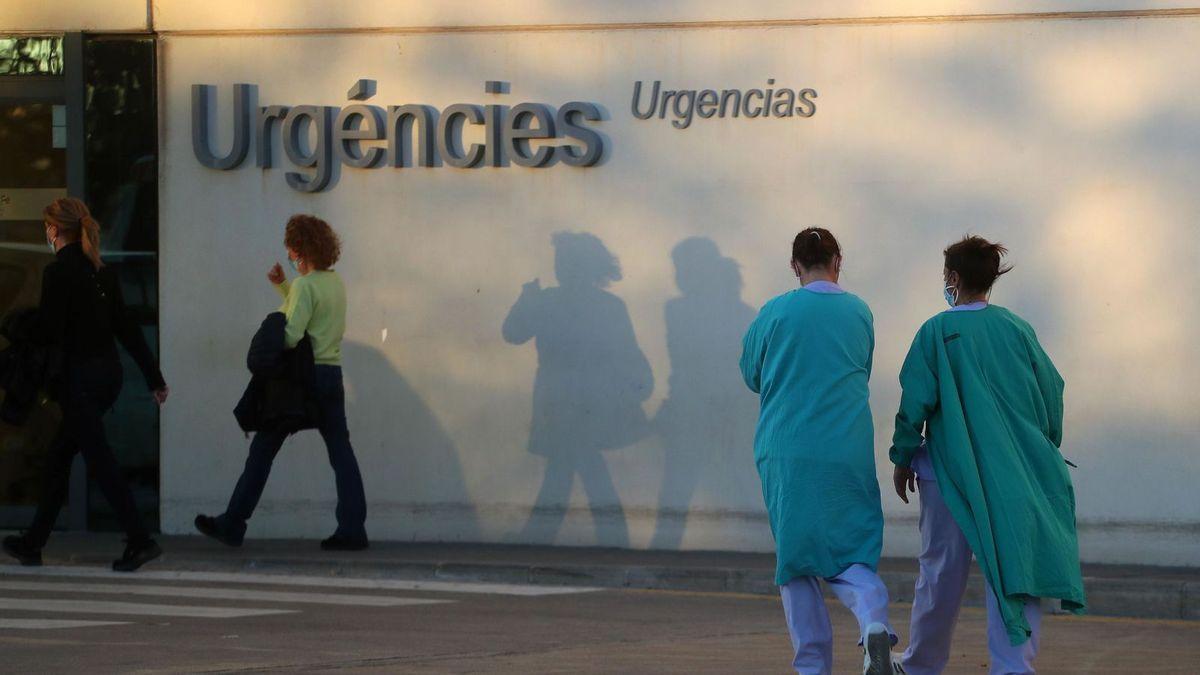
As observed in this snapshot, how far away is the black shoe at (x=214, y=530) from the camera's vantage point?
1199 cm

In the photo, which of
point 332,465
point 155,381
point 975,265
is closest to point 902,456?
point 975,265

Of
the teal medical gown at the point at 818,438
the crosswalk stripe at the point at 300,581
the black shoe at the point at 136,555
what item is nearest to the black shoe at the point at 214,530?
the crosswalk stripe at the point at 300,581

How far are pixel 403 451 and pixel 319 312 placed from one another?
4.52ft

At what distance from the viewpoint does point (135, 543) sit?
11578 millimetres

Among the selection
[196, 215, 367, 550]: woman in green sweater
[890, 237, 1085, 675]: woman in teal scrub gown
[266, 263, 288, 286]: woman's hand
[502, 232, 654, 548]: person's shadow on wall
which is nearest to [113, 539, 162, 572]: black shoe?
[196, 215, 367, 550]: woman in green sweater

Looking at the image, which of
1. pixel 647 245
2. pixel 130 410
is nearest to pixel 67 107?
pixel 130 410

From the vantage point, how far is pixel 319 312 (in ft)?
40.2

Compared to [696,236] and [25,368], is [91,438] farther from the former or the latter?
[696,236]

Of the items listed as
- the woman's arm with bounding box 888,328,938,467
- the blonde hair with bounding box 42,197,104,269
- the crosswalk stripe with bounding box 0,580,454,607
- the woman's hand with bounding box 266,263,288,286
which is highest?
the blonde hair with bounding box 42,197,104,269

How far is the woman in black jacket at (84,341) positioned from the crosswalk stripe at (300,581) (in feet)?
1.25

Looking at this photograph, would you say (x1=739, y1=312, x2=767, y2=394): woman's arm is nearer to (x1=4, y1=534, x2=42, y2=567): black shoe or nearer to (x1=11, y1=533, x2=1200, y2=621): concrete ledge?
(x1=11, y1=533, x2=1200, y2=621): concrete ledge

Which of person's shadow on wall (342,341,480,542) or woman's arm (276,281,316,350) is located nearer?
woman's arm (276,281,316,350)

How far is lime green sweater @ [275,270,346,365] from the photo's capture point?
1212cm

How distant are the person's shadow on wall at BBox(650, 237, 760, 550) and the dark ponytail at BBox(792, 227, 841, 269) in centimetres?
538
